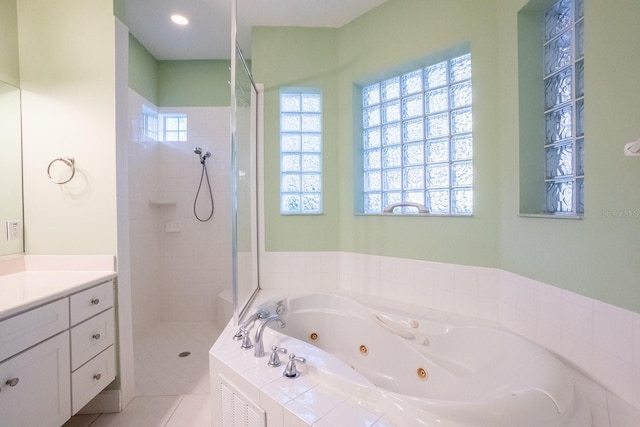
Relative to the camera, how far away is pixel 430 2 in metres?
1.86

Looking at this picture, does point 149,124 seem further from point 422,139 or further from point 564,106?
point 564,106

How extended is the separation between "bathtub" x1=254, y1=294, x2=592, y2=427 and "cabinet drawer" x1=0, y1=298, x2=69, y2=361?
0.99m

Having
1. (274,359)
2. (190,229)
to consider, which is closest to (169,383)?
(274,359)

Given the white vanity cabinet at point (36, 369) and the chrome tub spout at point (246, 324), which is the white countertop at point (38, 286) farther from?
the chrome tub spout at point (246, 324)

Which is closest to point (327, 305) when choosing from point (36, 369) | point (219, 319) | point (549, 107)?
point (219, 319)

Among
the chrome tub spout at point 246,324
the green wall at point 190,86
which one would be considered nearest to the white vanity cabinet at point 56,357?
the chrome tub spout at point 246,324

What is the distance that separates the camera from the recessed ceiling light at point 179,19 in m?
2.22

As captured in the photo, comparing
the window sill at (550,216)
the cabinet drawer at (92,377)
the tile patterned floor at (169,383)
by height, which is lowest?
the tile patterned floor at (169,383)

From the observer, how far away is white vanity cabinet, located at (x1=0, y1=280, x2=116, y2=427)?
1104mm

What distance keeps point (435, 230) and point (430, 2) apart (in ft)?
5.07

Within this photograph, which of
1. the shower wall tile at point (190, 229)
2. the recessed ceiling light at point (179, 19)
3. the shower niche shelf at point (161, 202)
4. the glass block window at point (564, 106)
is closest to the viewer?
the glass block window at point (564, 106)

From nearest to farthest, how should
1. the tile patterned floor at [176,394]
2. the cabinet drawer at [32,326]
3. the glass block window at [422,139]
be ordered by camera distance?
the tile patterned floor at [176,394], the cabinet drawer at [32,326], the glass block window at [422,139]

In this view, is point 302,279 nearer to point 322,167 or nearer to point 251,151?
point 322,167

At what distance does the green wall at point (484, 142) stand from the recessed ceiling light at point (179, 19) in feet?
1.86
